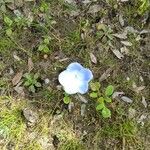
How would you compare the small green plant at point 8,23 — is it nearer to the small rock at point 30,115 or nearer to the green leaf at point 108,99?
the small rock at point 30,115

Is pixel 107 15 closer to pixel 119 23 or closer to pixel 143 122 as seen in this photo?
pixel 119 23

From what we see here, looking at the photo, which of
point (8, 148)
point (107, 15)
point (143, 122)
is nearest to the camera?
point (8, 148)

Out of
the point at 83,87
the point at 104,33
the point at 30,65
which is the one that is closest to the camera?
the point at 83,87

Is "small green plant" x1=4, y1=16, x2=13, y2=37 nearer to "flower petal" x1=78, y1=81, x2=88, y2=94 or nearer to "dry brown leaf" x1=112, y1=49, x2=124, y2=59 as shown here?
"flower petal" x1=78, y1=81, x2=88, y2=94

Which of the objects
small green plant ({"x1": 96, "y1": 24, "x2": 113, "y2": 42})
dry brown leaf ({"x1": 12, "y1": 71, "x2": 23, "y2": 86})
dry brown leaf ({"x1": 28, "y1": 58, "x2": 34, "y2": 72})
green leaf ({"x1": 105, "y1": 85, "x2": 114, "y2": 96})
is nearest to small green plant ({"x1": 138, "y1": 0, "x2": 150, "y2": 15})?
small green plant ({"x1": 96, "y1": 24, "x2": 113, "y2": 42})

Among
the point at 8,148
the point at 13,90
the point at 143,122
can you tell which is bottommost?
the point at 143,122

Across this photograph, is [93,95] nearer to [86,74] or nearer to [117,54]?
[86,74]

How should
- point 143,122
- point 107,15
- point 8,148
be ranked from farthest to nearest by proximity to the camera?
point 107,15 → point 143,122 → point 8,148

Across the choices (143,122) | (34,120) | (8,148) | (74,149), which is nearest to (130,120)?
(143,122)

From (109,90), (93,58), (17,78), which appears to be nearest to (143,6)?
(93,58)
